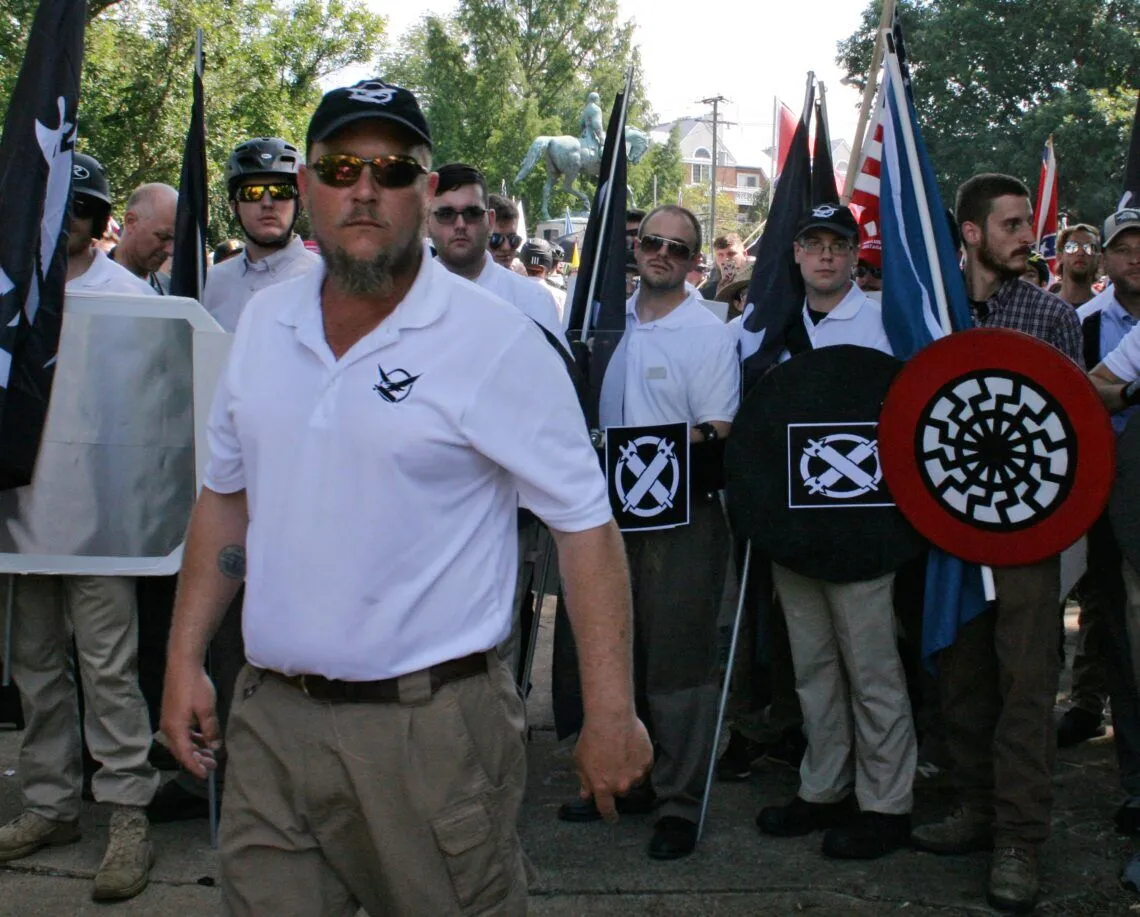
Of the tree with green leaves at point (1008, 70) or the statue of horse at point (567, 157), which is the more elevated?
the tree with green leaves at point (1008, 70)

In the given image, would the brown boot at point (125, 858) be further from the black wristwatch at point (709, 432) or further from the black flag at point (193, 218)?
the black wristwatch at point (709, 432)

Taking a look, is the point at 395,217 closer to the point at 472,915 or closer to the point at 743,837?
the point at 472,915

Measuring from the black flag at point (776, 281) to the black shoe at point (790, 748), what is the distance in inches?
58.3

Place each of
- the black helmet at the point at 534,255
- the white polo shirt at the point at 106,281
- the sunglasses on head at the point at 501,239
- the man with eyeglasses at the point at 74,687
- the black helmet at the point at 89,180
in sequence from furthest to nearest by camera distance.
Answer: the black helmet at the point at 534,255 → the sunglasses on head at the point at 501,239 → the black helmet at the point at 89,180 → the white polo shirt at the point at 106,281 → the man with eyeglasses at the point at 74,687

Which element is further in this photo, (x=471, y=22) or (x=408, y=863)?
(x=471, y=22)

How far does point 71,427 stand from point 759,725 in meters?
2.90

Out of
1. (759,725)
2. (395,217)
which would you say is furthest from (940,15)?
(395,217)

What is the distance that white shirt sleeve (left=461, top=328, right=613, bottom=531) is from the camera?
7.86 ft

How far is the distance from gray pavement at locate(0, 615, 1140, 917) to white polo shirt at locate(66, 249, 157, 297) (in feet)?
6.10

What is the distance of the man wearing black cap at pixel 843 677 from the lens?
4680 millimetres

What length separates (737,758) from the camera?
557 centimetres

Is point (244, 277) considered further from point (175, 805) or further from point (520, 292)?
point (175, 805)

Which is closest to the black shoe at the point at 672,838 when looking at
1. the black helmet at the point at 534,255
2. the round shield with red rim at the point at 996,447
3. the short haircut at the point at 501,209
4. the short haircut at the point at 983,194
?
the round shield with red rim at the point at 996,447

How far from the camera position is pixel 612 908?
13.9 ft
